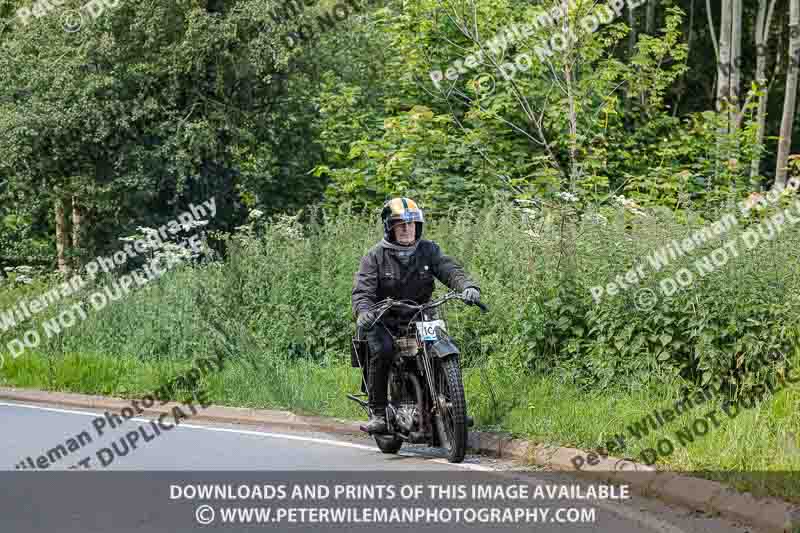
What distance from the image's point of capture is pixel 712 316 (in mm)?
12516

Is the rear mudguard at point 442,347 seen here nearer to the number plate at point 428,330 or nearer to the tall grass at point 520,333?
the number plate at point 428,330

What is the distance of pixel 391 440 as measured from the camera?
11734 millimetres

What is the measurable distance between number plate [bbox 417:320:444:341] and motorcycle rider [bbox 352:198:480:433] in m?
0.46

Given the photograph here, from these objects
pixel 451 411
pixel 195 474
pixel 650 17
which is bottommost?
pixel 195 474

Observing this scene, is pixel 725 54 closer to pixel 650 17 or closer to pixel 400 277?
pixel 650 17

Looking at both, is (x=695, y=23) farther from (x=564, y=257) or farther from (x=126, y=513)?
(x=126, y=513)

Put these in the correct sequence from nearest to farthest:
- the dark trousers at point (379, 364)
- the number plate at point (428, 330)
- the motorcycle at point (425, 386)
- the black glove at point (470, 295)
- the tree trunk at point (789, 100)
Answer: the motorcycle at point (425, 386), the number plate at point (428, 330), the black glove at point (470, 295), the dark trousers at point (379, 364), the tree trunk at point (789, 100)

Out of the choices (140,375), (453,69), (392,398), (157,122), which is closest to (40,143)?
(157,122)

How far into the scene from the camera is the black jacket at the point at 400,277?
11.4 metres

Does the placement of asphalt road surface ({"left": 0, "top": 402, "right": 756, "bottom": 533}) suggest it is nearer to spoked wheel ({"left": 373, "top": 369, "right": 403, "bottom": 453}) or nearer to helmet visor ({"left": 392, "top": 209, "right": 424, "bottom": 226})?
spoked wheel ({"left": 373, "top": 369, "right": 403, "bottom": 453})

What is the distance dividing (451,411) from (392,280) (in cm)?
143

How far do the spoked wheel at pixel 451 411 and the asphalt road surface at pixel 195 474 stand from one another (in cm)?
15

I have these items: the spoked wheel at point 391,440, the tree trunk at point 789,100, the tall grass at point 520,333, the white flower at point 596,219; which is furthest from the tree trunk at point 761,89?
the spoked wheel at point 391,440

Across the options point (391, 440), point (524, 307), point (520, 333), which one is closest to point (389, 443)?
point (391, 440)
